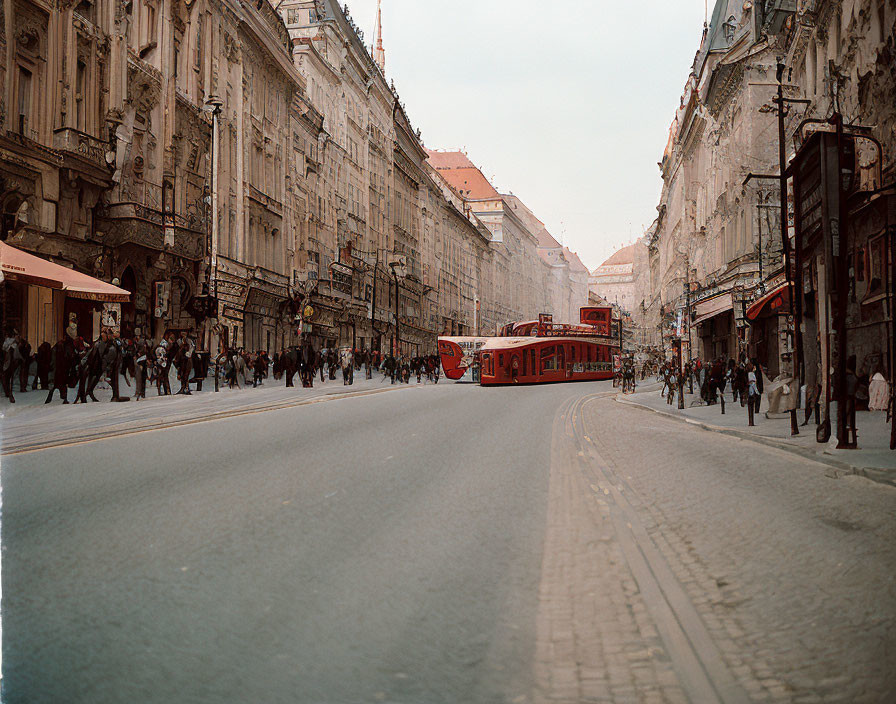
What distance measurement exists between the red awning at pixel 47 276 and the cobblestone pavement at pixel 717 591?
13574mm

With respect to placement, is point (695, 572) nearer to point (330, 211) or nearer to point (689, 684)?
point (689, 684)

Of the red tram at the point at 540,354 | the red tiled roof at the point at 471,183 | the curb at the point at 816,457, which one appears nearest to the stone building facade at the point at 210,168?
the red tram at the point at 540,354

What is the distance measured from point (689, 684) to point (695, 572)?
1.94 m

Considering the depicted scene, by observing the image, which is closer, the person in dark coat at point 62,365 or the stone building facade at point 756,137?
the person in dark coat at point 62,365

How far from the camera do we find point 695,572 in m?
5.27

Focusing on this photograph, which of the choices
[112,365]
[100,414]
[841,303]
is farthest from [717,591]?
[112,365]

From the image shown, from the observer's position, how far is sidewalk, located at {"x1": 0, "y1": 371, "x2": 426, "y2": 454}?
11930 millimetres

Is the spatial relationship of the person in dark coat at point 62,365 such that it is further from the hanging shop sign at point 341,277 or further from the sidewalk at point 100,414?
the hanging shop sign at point 341,277

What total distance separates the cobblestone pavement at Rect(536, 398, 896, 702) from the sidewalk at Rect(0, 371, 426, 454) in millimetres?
7311

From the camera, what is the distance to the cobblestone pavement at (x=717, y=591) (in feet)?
11.4

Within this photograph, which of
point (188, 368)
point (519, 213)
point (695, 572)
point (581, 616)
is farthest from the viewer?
point (519, 213)

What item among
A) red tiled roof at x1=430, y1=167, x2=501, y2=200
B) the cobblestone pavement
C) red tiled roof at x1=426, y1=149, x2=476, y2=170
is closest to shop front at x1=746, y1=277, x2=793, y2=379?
the cobblestone pavement

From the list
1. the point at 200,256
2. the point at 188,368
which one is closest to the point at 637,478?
the point at 188,368

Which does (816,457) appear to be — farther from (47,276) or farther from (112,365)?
(112,365)
